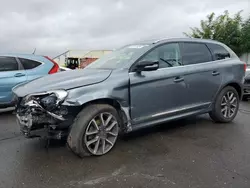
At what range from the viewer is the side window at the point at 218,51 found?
488 centimetres

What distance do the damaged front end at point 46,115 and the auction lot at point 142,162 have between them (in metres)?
0.41

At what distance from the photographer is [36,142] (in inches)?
155

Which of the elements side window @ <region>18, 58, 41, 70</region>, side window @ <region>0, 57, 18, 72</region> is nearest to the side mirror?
side window @ <region>18, 58, 41, 70</region>

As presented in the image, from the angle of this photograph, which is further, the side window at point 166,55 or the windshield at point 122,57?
the side window at point 166,55

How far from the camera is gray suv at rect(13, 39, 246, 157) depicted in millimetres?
3135

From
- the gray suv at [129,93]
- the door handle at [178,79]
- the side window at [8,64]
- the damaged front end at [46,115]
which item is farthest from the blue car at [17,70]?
the door handle at [178,79]

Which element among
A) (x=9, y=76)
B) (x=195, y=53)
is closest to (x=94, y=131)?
(x=195, y=53)

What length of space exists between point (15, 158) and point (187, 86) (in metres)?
2.96

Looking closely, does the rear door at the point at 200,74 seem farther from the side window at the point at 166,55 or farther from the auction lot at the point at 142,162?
the auction lot at the point at 142,162

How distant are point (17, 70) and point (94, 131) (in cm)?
371

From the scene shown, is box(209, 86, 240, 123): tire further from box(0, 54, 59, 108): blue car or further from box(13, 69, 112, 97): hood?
box(0, 54, 59, 108): blue car

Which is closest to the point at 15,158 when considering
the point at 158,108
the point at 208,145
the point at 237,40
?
the point at 158,108

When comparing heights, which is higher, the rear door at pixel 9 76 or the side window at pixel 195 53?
the side window at pixel 195 53

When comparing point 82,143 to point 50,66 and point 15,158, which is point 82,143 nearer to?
point 15,158
